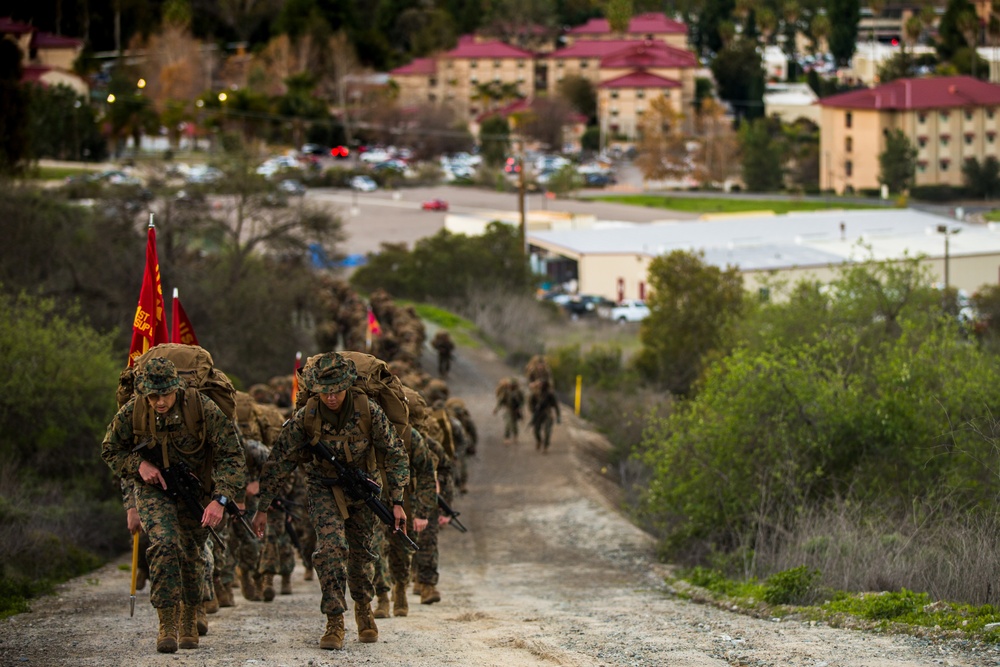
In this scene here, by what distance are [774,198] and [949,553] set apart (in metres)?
95.6

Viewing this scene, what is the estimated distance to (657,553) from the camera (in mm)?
19672

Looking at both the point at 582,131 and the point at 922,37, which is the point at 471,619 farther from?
the point at 922,37

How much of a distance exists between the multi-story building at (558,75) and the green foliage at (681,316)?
91.1 m

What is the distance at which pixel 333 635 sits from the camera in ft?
33.8

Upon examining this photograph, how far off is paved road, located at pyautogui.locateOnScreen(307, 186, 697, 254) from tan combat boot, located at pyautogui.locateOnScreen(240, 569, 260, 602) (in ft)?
196

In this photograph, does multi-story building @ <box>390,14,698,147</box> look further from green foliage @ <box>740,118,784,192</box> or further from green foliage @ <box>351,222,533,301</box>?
green foliage @ <box>351,222,533,301</box>

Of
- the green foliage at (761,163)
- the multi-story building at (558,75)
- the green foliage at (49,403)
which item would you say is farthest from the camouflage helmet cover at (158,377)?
the multi-story building at (558,75)

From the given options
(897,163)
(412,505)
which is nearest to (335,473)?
(412,505)

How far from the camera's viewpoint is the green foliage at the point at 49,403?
2252 cm

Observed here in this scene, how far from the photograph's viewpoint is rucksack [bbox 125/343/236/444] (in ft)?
33.2

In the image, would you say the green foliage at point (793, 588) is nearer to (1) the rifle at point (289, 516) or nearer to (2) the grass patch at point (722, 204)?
(1) the rifle at point (289, 516)

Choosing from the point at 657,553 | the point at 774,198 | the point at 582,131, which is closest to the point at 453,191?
the point at 774,198

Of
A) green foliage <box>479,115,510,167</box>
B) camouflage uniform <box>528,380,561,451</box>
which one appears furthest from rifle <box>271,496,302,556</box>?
green foliage <box>479,115,510,167</box>

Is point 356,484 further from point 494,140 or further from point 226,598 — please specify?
point 494,140
